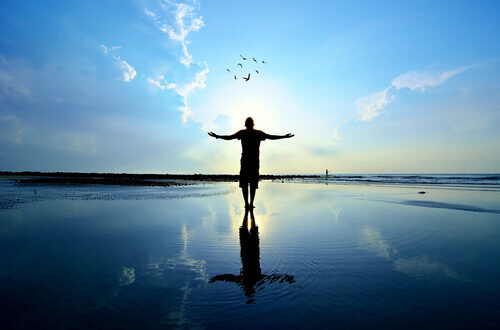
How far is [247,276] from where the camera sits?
11.2ft

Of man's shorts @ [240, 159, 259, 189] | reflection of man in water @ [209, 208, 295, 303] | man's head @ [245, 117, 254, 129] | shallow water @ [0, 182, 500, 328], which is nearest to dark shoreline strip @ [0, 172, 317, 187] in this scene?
man's shorts @ [240, 159, 259, 189]

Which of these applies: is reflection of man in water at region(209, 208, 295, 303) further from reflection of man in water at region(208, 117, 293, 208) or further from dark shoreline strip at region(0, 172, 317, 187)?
dark shoreline strip at region(0, 172, 317, 187)

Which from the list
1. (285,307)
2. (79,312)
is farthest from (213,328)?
(79,312)

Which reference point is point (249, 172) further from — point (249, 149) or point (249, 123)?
point (249, 123)

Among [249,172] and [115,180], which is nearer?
[249,172]

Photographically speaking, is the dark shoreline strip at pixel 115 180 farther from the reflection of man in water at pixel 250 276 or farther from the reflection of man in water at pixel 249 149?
the reflection of man in water at pixel 250 276

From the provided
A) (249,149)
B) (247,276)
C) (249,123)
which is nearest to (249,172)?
(249,149)

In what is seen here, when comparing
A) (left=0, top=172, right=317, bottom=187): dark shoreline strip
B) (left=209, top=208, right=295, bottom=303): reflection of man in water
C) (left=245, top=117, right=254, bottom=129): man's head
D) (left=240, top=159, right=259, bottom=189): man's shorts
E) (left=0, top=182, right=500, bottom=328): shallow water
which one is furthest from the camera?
(left=0, top=172, right=317, bottom=187): dark shoreline strip

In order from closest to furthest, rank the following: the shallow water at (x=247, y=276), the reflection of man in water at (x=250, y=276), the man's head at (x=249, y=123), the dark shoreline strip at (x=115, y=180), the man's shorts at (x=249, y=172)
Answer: the shallow water at (x=247, y=276)
the reflection of man in water at (x=250, y=276)
the man's shorts at (x=249, y=172)
the man's head at (x=249, y=123)
the dark shoreline strip at (x=115, y=180)

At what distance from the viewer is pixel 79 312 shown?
247 centimetres

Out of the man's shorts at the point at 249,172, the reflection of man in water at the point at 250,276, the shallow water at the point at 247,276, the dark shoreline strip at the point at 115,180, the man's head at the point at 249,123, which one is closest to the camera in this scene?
the shallow water at the point at 247,276

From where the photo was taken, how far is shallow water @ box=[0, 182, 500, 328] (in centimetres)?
242

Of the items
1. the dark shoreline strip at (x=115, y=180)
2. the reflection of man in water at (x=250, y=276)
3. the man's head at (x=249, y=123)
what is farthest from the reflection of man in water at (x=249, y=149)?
the dark shoreline strip at (x=115, y=180)

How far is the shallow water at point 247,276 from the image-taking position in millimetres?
2422
